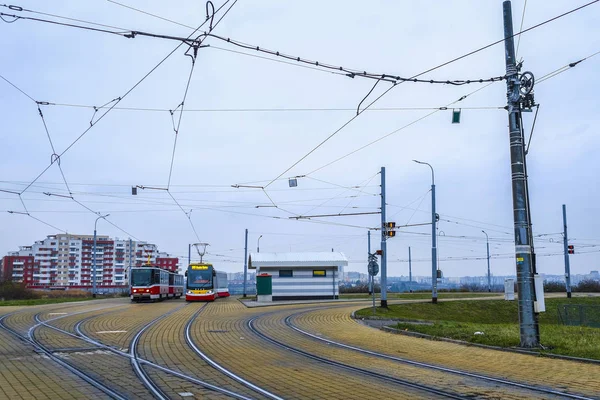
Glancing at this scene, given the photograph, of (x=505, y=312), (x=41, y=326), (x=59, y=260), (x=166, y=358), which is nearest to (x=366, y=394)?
(x=166, y=358)

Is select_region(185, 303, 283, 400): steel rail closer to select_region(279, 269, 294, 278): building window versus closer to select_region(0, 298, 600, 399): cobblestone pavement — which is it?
select_region(0, 298, 600, 399): cobblestone pavement

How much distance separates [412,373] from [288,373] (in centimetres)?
236

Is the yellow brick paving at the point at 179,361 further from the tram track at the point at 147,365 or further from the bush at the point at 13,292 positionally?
the bush at the point at 13,292

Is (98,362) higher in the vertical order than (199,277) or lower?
lower

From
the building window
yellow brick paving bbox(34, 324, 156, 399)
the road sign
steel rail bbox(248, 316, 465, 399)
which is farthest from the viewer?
the building window

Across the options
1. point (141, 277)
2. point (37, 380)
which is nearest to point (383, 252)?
point (141, 277)

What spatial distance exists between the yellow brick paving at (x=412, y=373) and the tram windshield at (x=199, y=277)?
29.9 metres

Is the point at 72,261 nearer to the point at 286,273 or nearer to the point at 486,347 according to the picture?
the point at 286,273

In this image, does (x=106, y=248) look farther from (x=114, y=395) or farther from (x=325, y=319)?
(x=114, y=395)

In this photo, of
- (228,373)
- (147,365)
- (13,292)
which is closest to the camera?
(228,373)

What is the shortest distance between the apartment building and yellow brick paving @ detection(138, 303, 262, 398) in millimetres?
129888

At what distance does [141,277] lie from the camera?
45875 mm

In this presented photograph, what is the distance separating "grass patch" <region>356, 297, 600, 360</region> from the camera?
1487cm

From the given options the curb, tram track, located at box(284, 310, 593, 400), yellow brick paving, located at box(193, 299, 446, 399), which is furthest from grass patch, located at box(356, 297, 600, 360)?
yellow brick paving, located at box(193, 299, 446, 399)
